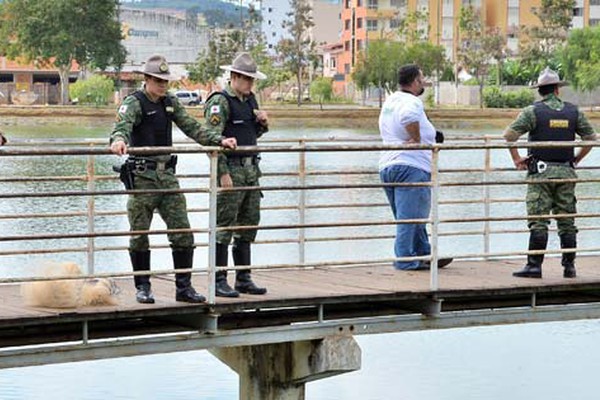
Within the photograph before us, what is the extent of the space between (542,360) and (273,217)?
41.2 feet

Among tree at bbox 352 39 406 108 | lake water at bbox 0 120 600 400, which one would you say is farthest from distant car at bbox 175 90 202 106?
lake water at bbox 0 120 600 400

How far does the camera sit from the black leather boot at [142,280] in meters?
9.18

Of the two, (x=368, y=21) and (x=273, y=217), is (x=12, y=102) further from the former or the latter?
(x=273, y=217)

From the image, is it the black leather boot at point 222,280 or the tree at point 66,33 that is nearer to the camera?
the black leather boot at point 222,280

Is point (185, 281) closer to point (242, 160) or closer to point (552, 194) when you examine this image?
point (242, 160)

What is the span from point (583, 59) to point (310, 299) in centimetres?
8407

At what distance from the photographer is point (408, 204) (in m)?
11.1

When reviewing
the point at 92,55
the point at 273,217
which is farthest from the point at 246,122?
the point at 92,55

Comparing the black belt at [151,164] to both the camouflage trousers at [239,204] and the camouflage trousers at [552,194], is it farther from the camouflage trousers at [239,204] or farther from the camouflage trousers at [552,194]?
the camouflage trousers at [552,194]

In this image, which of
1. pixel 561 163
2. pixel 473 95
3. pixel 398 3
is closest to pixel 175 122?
pixel 561 163

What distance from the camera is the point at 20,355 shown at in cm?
872

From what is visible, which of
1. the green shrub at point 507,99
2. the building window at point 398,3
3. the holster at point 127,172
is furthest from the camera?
the building window at point 398,3

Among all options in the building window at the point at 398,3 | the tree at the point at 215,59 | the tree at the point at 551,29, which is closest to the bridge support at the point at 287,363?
the tree at the point at 215,59

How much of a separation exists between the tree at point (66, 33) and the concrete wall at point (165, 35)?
38.0 metres
